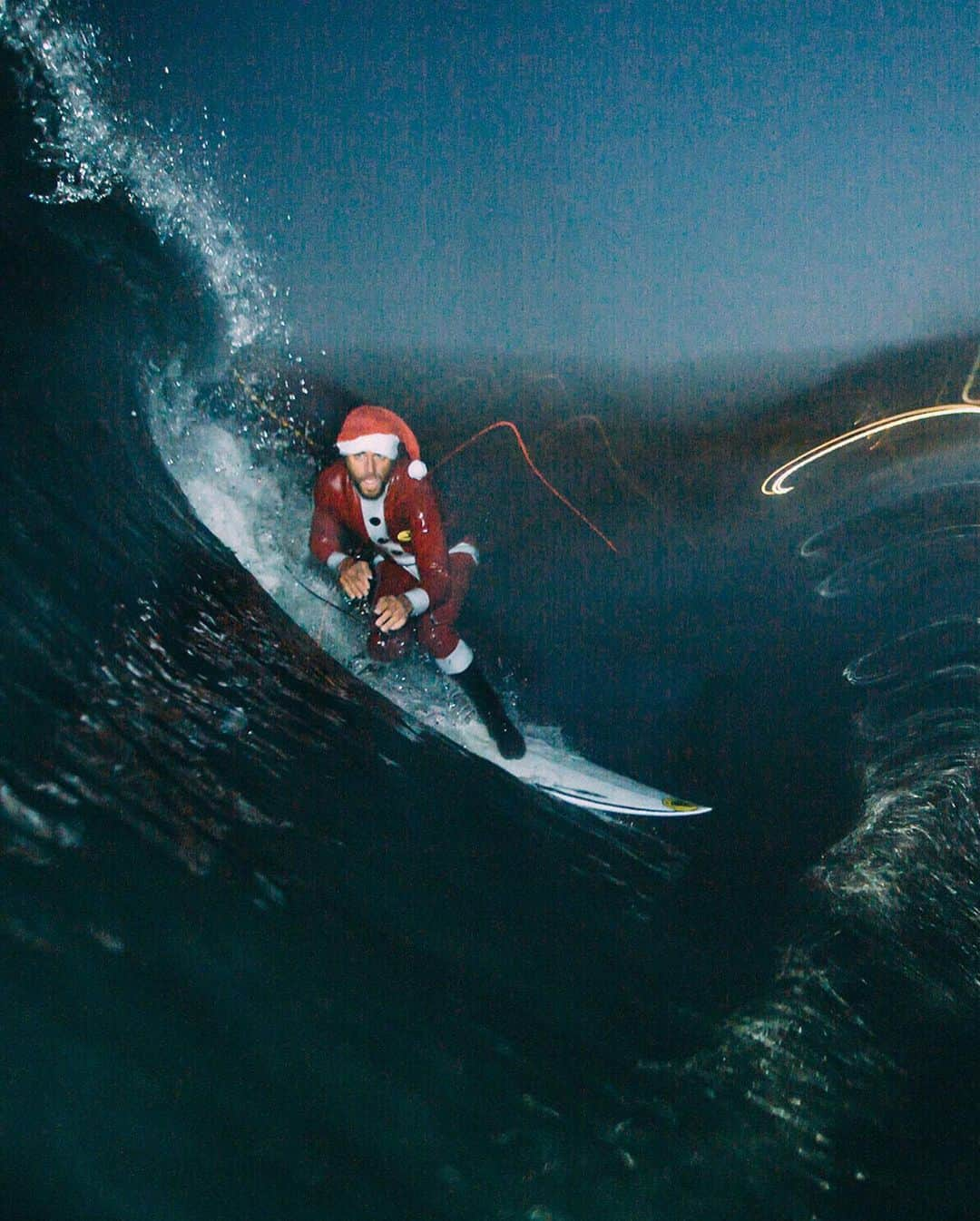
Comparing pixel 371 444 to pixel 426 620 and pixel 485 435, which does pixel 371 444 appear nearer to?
pixel 485 435

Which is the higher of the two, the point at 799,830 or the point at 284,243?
the point at 284,243

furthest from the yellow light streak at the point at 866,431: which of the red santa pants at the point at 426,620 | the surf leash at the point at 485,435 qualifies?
the red santa pants at the point at 426,620

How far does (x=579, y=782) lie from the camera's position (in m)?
1.91

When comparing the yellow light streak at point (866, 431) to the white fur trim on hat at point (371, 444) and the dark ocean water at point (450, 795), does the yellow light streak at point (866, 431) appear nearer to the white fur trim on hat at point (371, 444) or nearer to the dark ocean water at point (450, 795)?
the dark ocean water at point (450, 795)

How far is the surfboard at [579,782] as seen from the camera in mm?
1881

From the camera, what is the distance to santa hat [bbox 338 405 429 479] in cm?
160

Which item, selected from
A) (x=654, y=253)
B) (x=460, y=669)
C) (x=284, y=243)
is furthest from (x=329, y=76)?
(x=460, y=669)

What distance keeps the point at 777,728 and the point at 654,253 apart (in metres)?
1.05

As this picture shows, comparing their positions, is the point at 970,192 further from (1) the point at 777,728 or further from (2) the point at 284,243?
(2) the point at 284,243

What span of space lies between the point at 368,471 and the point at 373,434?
0.23 ft

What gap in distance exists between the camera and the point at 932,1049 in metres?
1.52

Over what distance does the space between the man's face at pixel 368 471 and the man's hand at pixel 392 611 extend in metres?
0.20

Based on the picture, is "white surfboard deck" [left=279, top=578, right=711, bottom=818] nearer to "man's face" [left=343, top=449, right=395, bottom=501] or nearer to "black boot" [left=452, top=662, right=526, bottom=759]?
"black boot" [left=452, top=662, right=526, bottom=759]

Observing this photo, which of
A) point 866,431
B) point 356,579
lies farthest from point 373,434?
point 866,431
